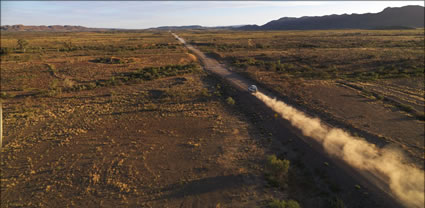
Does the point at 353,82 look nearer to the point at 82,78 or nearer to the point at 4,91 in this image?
the point at 82,78

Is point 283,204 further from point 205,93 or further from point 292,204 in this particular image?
point 205,93

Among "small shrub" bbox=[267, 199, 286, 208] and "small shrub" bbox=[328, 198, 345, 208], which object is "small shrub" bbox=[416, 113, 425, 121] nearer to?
"small shrub" bbox=[328, 198, 345, 208]

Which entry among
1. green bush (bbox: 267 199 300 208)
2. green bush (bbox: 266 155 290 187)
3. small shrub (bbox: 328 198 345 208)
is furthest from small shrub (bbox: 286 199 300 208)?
small shrub (bbox: 328 198 345 208)

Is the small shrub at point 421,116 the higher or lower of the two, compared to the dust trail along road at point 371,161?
higher

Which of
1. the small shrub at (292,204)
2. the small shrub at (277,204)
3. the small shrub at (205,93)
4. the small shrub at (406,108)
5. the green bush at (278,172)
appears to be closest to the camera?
the small shrub at (292,204)

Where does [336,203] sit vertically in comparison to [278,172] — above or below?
below

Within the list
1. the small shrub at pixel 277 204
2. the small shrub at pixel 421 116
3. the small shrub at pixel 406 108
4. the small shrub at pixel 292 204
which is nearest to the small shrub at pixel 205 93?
the small shrub at pixel 277 204

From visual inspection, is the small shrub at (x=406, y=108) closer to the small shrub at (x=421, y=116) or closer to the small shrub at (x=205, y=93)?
the small shrub at (x=421, y=116)

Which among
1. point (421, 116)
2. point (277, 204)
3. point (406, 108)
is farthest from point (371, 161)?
point (406, 108)
